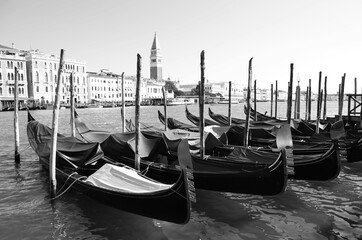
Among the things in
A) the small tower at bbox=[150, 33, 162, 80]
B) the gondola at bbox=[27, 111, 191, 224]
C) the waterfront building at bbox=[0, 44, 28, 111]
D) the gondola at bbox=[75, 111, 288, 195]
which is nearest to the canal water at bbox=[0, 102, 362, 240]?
the gondola at bbox=[27, 111, 191, 224]

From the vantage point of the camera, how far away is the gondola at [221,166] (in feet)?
17.2

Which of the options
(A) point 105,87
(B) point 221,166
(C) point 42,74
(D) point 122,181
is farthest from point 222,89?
(D) point 122,181

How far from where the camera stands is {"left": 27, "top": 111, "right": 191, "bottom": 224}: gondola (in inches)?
167

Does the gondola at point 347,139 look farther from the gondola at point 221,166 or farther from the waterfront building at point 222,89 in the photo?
the waterfront building at point 222,89

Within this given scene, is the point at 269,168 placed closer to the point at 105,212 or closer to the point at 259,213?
the point at 259,213

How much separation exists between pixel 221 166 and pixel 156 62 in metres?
91.6

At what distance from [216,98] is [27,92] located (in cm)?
5191

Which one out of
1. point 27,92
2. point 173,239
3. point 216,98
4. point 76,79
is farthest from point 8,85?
point 216,98

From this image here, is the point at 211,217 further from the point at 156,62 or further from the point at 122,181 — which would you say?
the point at 156,62

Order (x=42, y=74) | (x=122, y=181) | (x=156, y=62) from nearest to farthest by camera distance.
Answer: (x=122, y=181)
(x=42, y=74)
(x=156, y=62)

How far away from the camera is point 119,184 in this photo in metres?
5.30

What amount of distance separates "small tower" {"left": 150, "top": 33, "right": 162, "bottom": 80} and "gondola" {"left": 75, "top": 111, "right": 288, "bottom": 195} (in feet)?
290

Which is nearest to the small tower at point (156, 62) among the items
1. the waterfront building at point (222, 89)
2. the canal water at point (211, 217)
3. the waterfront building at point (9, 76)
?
the waterfront building at point (222, 89)

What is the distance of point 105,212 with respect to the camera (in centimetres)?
542
